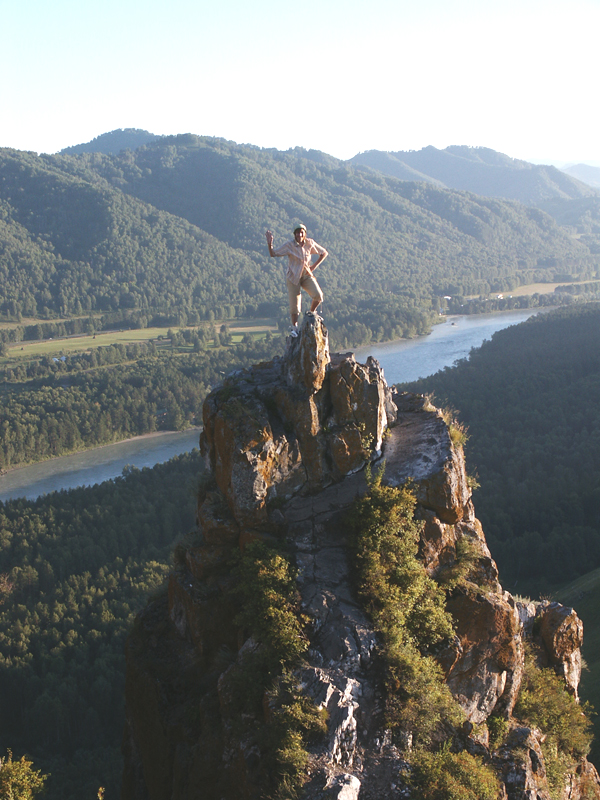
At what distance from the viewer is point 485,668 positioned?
44.2ft

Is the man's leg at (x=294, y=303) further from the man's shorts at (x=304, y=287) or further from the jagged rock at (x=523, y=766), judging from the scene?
the jagged rock at (x=523, y=766)

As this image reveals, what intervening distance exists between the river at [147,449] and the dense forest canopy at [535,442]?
9.65 meters

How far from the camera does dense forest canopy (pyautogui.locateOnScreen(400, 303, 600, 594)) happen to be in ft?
172

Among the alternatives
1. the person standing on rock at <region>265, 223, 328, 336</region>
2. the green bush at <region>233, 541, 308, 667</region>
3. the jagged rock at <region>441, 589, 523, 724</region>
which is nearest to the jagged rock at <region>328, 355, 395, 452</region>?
the person standing on rock at <region>265, 223, 328, 336</region>

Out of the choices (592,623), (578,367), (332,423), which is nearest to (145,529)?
(592,623)

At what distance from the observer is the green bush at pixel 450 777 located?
10.4 metres

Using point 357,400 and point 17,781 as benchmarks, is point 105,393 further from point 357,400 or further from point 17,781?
point 357,400

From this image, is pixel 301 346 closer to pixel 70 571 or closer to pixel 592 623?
pixel 592 623

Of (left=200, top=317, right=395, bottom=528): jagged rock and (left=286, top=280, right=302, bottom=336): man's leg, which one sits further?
(left=286, top=280, right=302, bottom=336): man's leg

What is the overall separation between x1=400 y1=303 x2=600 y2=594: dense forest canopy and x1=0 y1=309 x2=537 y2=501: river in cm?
965

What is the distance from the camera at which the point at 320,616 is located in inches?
490

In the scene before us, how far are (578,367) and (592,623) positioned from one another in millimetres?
65482

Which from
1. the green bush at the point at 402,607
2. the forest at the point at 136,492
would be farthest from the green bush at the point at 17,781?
the green bush at the point at 402,607

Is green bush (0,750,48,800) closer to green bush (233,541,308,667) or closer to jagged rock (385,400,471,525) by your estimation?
green bush (233,541,308,667)
